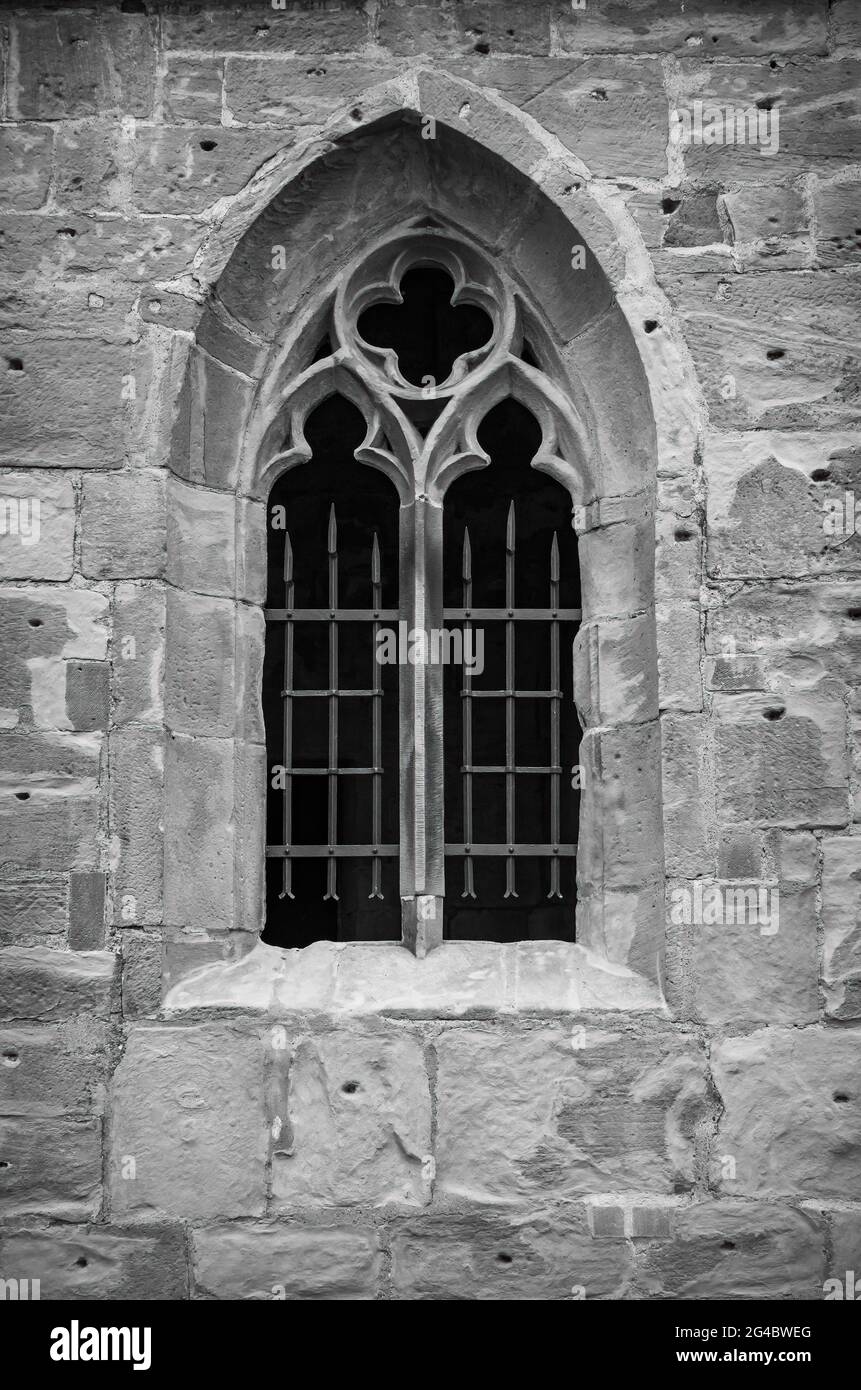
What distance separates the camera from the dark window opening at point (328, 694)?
464cm

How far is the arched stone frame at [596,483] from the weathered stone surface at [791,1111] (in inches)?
15.2

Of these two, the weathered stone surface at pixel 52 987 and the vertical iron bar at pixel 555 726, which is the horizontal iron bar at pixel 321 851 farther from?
the weathered stone surface at pixel 52 987

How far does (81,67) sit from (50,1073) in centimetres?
301

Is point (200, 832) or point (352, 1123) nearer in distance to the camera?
point (352, 1123)

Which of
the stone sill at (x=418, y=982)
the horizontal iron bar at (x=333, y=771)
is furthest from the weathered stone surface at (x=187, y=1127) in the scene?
the horizontal iron bar at (x=333, y=771)

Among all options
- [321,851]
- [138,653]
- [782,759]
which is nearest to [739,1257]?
[782,759]

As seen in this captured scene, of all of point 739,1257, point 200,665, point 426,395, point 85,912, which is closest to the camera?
point 739,1257

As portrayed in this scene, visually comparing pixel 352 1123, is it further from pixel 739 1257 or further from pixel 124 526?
pixel 124 526

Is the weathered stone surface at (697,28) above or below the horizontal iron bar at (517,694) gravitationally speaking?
above

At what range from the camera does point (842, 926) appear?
13.7 ft

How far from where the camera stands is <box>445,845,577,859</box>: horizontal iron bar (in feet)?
14.9

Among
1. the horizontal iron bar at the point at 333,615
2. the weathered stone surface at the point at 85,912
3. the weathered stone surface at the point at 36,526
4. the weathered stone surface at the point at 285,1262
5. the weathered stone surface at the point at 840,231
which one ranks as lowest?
the weathered stone surface at the point at 285,1262

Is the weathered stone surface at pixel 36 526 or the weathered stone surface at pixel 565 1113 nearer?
the weathered stone surface at pixel 565 1113

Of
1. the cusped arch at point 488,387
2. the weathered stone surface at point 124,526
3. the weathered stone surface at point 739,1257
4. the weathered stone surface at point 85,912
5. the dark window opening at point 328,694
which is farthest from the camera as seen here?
the dark window opening at point 328,694
